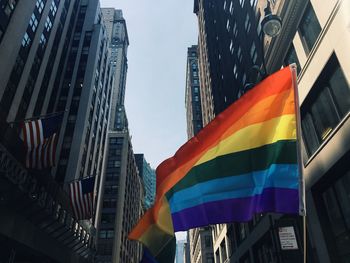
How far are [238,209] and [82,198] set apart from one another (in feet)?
70.7

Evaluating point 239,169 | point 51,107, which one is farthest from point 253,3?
point 51,107

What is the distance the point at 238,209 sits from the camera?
7.61m

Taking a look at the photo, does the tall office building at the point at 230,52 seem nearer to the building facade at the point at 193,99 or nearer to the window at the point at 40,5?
the window at the point at 40,5

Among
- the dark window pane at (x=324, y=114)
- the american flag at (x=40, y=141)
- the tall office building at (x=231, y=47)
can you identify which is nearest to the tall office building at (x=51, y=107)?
the american flag at (x=40, y=141)

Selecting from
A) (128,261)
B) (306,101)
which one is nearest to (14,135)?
(306,101)

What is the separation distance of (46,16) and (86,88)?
14.6 m

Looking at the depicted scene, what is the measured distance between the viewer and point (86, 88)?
57219 mm

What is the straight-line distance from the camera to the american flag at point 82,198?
1045 inches

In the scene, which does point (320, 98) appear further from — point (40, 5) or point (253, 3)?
point (40, 5)

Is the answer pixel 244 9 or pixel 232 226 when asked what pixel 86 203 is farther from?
pixel 244 9

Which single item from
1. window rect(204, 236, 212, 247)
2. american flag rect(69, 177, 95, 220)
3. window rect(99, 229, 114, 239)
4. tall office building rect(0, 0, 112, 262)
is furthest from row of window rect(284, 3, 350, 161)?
window rect(204, 236, 212, 247)

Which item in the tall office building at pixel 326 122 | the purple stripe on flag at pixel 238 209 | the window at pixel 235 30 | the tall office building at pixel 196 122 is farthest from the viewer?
the tall office building at pixel 196 122

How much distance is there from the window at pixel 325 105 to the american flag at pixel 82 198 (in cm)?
1696

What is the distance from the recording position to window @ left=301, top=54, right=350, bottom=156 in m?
13.8
